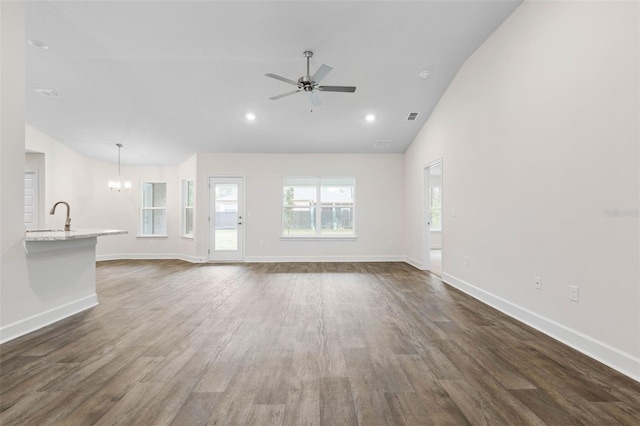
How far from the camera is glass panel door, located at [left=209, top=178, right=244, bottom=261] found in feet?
22.9

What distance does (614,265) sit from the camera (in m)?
2.20

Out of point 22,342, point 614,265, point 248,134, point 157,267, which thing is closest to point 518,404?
point 614,265

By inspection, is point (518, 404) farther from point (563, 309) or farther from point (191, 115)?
point (191, 115)

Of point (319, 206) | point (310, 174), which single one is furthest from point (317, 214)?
point (310, 174)

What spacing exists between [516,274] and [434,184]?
7.01m

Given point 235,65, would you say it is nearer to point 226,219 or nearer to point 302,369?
point 226,219

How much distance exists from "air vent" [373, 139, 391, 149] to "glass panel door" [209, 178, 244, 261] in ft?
10.6

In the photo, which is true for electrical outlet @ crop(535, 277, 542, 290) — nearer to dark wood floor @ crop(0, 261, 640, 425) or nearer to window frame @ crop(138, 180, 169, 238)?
dark wood floor @ crop(0, 261, 640, 425)

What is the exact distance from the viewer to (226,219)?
7.01 meters

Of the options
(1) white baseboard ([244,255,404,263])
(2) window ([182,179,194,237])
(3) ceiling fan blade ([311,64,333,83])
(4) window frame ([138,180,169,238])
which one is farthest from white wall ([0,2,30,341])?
(4) window frame ([138,180,169,238])

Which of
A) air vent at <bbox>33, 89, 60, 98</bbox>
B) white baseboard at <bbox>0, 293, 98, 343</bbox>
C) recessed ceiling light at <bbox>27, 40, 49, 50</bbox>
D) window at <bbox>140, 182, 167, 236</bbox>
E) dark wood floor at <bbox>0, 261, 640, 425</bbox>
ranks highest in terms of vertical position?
recessed ceiling light at <bbox>27, 40, 49, 50</bbox>

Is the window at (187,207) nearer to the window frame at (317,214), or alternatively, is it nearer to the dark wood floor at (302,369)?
the window frame at (317,214)

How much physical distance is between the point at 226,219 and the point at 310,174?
7.44 feet

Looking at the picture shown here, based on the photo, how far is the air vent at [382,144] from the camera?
6.50 m
